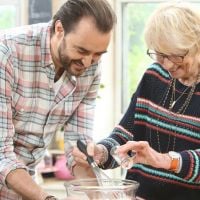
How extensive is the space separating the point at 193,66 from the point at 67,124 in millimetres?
527

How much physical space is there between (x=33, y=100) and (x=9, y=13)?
2181 millimetres

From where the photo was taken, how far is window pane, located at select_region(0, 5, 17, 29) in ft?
12.6

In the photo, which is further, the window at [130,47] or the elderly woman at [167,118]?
the window at [130,47]

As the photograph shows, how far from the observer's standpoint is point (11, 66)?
176cm

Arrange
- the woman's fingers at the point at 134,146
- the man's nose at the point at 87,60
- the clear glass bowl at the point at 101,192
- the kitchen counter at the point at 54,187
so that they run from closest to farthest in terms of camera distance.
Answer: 1. the clear glass bowl at the point at 101,192
2. the woman's fingers at the point at 134,146
3. the man's nose at the point at 87,60
4. the kitchen counter at the point at 54,187

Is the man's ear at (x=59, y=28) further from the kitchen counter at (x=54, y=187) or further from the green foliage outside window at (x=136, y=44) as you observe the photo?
the green foliage outside window at (x=136, y=44)

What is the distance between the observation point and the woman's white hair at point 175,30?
171 centimetres

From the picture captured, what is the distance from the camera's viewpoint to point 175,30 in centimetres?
171

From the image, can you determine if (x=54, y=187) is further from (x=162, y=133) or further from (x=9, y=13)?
(x=162, y=133)

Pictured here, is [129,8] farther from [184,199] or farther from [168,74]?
[184,199]

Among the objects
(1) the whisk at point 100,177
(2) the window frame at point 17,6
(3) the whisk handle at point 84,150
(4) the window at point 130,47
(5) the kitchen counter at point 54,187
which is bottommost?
(5) the kitchen counter at point 54,187

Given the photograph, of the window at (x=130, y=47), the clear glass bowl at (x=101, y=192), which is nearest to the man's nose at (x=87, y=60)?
the clear glass bowl at (x=101, y=192)

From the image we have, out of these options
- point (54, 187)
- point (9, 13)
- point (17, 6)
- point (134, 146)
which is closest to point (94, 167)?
point (134, 146)

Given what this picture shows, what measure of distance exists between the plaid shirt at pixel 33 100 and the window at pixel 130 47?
1.76 metres
